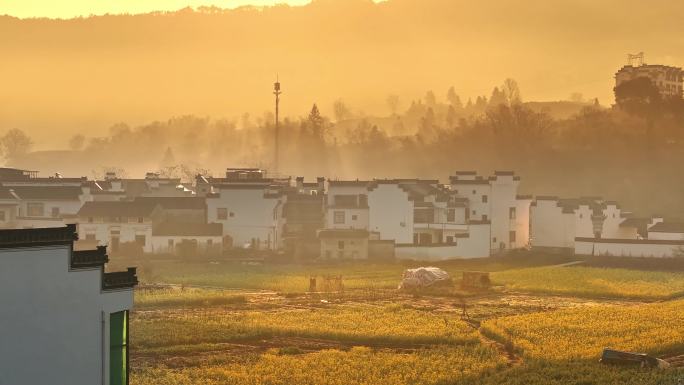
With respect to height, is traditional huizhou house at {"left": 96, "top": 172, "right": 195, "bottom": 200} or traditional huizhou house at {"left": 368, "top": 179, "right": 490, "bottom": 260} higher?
traditional huizhou house at {"left": 96, "top": 172, "right": 195, "bottom": 200}

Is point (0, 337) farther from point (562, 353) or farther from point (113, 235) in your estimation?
point (113, 235)

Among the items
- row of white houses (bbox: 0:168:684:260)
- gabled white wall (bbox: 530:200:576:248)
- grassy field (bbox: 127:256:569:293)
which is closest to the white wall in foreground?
grassy field (bbox: 127:256:569:293)

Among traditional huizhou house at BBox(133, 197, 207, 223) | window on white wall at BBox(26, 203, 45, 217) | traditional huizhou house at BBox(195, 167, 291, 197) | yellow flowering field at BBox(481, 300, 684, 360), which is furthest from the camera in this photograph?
traditional huizhou house at BBox(195, 167, 291, 197)

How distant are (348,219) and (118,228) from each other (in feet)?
59.1

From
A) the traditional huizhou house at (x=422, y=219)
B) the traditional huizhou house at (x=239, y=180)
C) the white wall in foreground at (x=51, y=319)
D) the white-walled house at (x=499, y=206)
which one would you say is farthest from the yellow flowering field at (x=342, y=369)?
the white-walled house at (x=499, y=206)

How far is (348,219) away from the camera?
7788 cm

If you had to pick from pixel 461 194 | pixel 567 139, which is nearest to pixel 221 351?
pixel 461 194

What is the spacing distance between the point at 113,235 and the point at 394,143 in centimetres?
9898

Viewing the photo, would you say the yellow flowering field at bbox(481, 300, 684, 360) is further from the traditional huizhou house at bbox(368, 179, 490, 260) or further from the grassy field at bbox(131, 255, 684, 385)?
the traditional huizhou house at bbox(368, 179, 490, 260)

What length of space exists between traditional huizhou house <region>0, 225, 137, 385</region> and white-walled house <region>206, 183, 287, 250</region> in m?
52.4

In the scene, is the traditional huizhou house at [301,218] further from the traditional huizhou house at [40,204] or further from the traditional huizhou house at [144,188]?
the traditional huizhou house at [40,204]

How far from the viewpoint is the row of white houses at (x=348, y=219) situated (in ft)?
239

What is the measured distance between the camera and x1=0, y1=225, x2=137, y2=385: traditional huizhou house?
68.2 feet

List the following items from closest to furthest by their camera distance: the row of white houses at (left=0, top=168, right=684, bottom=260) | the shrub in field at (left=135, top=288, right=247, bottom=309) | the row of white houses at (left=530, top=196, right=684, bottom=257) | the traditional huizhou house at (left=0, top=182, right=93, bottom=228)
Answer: the shrub in field at (left=135, top=288, right=247, bottom=309), the row of white houses at (left=0, top=168, right=684, bottom=260), the row of white houses at (left=530, top=196, right=684, bottom=257), the traditional huizhou house at (left=0, top=182, right=93, bottom=228)
